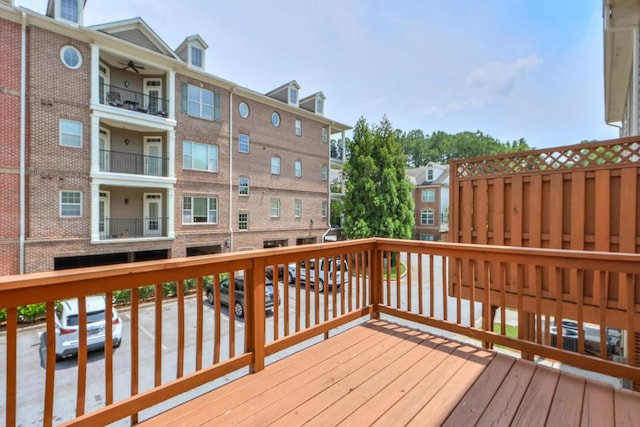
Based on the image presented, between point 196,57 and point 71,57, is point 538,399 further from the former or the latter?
point 196,57

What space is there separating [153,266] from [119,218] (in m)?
12.2

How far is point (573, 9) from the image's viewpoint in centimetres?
667

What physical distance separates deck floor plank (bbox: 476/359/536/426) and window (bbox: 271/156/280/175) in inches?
587

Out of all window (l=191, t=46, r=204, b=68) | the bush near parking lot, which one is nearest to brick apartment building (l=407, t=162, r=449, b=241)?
window (l=191, t=46, r=204, b=68)

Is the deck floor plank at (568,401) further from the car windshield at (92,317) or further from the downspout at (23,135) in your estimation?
the downspout at (23,135)

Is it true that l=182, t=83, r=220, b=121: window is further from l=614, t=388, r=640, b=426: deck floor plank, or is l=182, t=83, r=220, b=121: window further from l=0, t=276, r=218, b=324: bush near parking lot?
l=614, t=388, r=640, b=426: deck floor plank

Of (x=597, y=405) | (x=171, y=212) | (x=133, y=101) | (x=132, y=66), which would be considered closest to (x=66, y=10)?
(x=132, y=66)

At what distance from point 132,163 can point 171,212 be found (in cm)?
253

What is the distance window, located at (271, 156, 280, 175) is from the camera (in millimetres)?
16266

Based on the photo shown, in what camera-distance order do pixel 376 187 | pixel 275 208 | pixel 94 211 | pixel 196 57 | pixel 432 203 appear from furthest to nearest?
pixel 432 203, pixel 376 187, pixel 275 208, pixel 196 57, pixel 94 211

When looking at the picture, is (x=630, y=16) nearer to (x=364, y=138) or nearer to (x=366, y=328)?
(x=366, y=328)

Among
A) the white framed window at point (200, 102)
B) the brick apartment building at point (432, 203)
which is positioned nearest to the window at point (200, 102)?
the white framed window at point (200, 102)

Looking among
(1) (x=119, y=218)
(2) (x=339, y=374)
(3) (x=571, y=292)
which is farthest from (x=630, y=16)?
(1) (x=119, y=218)

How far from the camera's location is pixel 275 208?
16.5 meters
